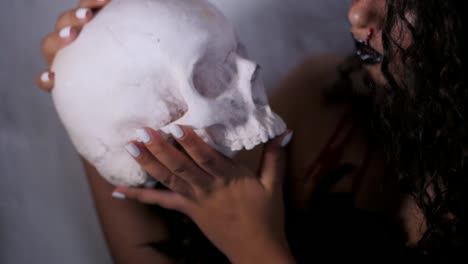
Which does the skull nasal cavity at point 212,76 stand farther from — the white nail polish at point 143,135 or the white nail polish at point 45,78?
the white nail polish at point 45,78

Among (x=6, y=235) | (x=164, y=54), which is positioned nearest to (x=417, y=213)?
(x=164, y=54)

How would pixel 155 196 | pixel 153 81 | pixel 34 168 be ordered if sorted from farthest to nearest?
1. pixel 34 168
2. pixel 155 196
3. pixel 153 81

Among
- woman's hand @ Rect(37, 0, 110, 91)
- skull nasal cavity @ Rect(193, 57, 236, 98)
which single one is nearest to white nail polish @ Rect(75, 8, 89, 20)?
woman's hand @ Rect(37, 0, 110, 91)

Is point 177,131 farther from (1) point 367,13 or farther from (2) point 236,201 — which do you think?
(1) point 367,13

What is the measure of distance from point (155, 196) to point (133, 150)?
0.11 m

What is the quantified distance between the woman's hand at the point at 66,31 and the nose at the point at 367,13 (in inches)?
11.8

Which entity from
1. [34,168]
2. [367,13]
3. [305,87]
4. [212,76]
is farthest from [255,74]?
[34,168]

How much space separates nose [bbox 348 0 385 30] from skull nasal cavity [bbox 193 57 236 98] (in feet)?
0.53

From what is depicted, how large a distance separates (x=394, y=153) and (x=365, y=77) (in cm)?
16

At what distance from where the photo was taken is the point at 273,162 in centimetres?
67

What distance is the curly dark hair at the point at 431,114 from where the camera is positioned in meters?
0.56

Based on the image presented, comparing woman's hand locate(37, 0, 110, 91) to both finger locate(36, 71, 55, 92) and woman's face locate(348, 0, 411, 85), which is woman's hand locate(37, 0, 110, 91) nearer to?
finger locate(36, 71, 55, 92)

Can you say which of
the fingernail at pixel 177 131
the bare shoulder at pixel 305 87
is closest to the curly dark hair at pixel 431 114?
the bare shoulder at pixel 305 87

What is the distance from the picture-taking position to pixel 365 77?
87 centimetres
